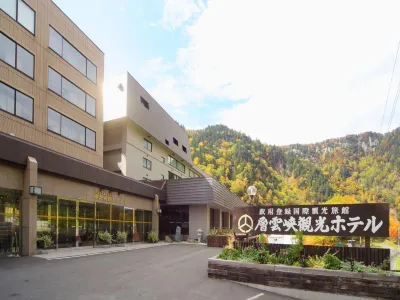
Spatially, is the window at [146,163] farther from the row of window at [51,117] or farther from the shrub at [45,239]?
the shrub at [45,239]

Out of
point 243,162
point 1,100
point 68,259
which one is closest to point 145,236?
point 68,259

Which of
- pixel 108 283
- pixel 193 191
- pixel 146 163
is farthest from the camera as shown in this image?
pixel 146 163

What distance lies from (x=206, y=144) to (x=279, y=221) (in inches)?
4301

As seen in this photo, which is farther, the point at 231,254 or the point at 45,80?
the point at 45,80

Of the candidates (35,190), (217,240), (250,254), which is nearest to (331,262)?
(250,254)

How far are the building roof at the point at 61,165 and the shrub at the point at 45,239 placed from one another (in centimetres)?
324

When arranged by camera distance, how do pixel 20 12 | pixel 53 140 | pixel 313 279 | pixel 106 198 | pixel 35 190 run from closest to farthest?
pixel 313 279
pixel 35 190
pixel 20 12
pixel 53 140
pixel 106 198

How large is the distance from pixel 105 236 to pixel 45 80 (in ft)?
36.8

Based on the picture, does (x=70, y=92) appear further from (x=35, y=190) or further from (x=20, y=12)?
(x=35, y=190)

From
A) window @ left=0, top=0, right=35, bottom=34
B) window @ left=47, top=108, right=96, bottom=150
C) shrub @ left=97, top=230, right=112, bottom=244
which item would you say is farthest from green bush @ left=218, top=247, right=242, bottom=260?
window @ left=0, top=0, right=35, bottom=34

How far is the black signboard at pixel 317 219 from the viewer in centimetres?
960

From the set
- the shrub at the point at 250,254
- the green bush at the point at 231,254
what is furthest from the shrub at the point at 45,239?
the shrub at the point at 250,254

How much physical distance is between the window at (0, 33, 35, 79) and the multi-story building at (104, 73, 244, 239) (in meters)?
10.9

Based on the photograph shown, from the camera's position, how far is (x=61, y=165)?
56.9 feet
